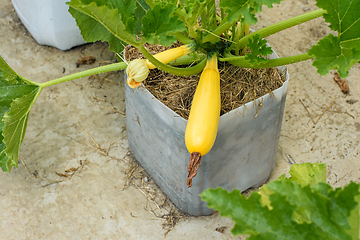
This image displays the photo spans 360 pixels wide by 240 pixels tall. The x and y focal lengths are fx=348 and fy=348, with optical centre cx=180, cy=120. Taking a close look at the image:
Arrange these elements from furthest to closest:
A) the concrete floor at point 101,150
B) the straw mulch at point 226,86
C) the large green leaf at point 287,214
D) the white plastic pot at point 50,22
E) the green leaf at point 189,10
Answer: the white plastic pot at point 50,22, the concrete floor at point 101,150, the straw mulch at point 226,86, the green leaf at point 189,10, the large green leaf at point 287,214

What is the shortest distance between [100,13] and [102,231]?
3.50 ft

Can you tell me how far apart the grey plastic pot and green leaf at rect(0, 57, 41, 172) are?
16.4 inches

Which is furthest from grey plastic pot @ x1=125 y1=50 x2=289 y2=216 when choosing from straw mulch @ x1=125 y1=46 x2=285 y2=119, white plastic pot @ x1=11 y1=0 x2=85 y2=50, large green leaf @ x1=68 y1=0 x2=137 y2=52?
white plastic pot @ x1=11 y1=0 x2=85 y2=50

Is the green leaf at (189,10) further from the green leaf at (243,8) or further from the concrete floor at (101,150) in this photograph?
the concrete floor at (101,150)

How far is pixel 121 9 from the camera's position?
108 centimetres

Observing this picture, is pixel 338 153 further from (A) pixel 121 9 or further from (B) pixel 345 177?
(A) pixel 121 9

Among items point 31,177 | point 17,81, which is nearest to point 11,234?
point 31,177

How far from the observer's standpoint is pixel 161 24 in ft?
3.13

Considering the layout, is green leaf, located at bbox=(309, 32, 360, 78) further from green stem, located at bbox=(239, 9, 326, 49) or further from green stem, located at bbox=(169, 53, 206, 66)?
green stem, located at bbox=(169, 53, 206, 66)

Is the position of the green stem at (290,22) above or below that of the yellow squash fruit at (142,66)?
above

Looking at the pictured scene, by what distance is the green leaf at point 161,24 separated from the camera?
0.94 m

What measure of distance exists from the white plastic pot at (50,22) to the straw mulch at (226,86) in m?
1.11

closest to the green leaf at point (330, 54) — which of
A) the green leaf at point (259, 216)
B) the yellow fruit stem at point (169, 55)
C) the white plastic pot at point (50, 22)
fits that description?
the green leaf at point (259, 216)

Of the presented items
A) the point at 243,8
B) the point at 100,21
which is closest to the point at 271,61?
the point at 243,8
